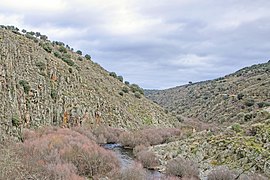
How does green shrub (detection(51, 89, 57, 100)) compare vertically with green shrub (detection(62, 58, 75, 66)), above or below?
below

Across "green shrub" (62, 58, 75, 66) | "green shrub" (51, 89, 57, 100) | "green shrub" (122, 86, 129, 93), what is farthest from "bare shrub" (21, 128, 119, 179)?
"green shrub" (122, 86, 129, 93)

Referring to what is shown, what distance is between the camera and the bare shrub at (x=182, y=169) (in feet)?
105

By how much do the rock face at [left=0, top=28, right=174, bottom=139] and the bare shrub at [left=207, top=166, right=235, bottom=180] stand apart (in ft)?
57.9

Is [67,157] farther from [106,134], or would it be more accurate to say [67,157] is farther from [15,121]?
[106,134]

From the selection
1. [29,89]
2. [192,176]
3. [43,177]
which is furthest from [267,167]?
[29,89]

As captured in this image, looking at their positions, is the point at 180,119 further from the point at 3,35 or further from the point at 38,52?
the point at 3,35

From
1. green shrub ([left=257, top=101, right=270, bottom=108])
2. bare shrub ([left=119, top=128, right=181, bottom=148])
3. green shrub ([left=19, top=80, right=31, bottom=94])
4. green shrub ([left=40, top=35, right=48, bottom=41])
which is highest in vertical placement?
green shrub ([left=40, top=35, right=48, bottom=41])

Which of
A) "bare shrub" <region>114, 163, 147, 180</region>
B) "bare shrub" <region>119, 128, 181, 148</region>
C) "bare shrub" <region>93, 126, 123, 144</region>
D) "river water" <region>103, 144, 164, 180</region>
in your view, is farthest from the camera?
"bare shrub" <region>93, 126, 123, 144</region>

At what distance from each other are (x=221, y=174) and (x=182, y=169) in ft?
12.5

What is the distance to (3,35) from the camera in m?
54.2

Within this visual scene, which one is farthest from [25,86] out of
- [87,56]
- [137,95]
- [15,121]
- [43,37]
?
[43,37]

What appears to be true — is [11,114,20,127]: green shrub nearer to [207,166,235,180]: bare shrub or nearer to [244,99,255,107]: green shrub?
[207,166,235,180]: bare shrub

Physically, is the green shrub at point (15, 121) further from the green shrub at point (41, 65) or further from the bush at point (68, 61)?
the bush at point (68, 61)

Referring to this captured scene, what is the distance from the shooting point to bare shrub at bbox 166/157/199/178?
32.1m
